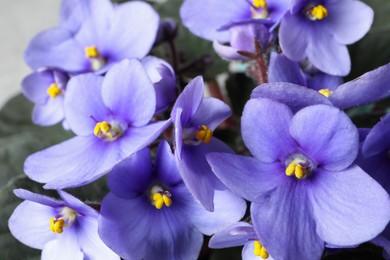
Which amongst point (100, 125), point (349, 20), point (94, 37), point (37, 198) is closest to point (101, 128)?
point (100, 125)

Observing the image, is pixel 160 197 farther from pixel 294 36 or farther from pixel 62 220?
pixel 294 36

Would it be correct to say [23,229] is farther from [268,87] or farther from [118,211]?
[268,87]

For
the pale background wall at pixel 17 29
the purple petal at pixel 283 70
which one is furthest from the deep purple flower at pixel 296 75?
the pale background wall at pixel 17 29

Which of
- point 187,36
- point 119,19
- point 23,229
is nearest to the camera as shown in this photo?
point 23,229

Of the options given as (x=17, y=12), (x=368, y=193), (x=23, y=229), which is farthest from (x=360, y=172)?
(x=17, y=12)

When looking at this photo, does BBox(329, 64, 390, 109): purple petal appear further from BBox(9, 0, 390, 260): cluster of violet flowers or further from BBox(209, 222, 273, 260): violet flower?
BBox(209, 222, 273, 260): violet flower

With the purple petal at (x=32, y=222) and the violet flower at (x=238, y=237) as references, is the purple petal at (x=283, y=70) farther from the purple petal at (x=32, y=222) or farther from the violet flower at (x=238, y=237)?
the purple petal at (x=32, y=222)
